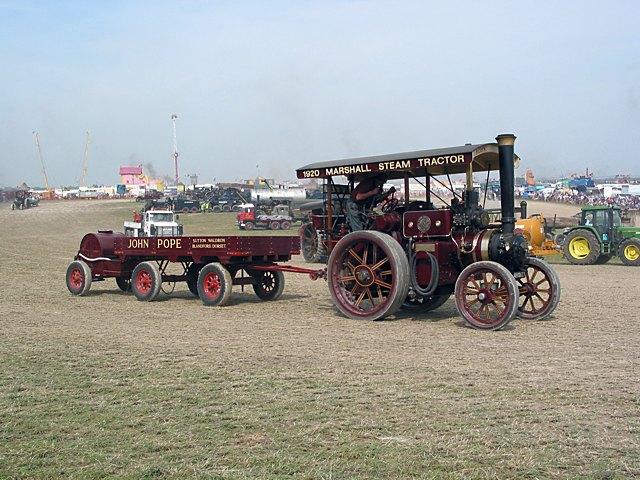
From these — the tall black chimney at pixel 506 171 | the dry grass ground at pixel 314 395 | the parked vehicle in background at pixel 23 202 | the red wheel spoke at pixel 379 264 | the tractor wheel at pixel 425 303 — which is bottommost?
the dry grass ground at pixel 314 395

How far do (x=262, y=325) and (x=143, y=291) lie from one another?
144 inches

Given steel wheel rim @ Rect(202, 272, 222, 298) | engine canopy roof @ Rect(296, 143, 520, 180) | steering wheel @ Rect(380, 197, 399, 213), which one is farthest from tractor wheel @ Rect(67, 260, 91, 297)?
steering wheel @ Rect(380, 197, 399, 213)

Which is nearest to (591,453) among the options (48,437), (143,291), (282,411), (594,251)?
(282,411)

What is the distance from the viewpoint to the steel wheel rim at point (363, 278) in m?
11.1

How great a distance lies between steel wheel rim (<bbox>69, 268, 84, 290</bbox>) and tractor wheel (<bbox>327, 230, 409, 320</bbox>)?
17.7 ft

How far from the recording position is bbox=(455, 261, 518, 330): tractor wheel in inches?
396

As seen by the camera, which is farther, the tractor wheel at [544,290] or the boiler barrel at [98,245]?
the boiler barrel at [98,245]

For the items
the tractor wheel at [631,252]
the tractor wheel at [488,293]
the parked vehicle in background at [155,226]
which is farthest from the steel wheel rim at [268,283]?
the parked vehicle in background at [155,226]

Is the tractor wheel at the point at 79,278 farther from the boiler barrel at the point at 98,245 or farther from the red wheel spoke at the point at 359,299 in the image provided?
the red wheel spoke at the point at 359,299

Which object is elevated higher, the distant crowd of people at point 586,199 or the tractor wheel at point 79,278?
the distant crowd of people at point 586,199

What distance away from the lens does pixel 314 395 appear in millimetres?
6758

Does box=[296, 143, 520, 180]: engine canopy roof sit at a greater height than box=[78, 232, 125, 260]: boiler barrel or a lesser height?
greater

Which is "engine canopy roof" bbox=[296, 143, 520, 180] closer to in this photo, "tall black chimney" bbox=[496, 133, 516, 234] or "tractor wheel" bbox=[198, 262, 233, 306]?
"tall black chimney" bbox=[496, 133, 516, 234]

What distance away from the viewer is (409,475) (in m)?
4.83
